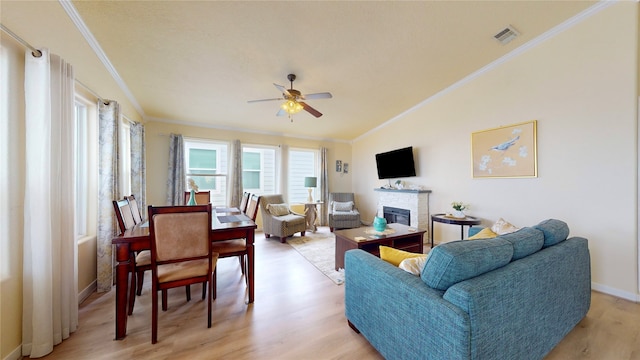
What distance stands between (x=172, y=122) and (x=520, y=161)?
624 cm

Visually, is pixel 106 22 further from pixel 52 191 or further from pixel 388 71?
pixel 388 71

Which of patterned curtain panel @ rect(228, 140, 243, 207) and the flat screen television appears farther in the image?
patterned curtain panel @ rect(228, 140, 243, 207)

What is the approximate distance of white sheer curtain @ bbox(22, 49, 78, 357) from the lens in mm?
1518

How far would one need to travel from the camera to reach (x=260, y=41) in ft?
8.10

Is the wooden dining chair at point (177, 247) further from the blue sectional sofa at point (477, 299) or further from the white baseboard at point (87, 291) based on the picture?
the blue sectional sofa at point (477, 299)

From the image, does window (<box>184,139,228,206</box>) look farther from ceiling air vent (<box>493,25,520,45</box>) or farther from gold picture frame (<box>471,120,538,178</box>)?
ceiling air vent (<box>493,25,520,45</box>)

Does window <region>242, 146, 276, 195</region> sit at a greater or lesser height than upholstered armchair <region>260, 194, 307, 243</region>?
greater

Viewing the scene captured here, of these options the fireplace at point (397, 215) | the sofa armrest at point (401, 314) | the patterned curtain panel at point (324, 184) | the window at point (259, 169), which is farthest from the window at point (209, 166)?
the sofa armrest at point (401, 314)

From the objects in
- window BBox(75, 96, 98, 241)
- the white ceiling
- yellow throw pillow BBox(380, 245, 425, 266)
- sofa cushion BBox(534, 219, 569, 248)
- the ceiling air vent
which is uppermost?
the ceiling air vent

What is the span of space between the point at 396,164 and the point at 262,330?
4.17 meters

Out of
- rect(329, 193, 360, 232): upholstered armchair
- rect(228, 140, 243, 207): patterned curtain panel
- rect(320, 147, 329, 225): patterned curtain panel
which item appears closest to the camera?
rect(228, 140, 243, 207): patterned curtain panel

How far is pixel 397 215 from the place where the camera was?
16.0ft

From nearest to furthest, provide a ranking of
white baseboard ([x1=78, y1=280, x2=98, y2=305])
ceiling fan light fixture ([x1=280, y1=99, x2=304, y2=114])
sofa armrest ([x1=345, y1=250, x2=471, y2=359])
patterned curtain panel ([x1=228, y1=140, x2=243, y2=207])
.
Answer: sofa armrest ([x1=345, y1=250, x2=471, y2=359]) → white baseboard ([x1=78, y1=280, x2=98, y2=305]) → ceiling fan light fixture ([x1=280, y1=99, x2=304, y2=114]) → patterned curtain panel ([x1=228, y1=140, x2=243, y2=207])

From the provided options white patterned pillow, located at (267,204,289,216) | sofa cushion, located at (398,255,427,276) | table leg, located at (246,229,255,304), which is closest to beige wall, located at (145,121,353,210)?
white patterned pillow, located at (267,204,289,216)
